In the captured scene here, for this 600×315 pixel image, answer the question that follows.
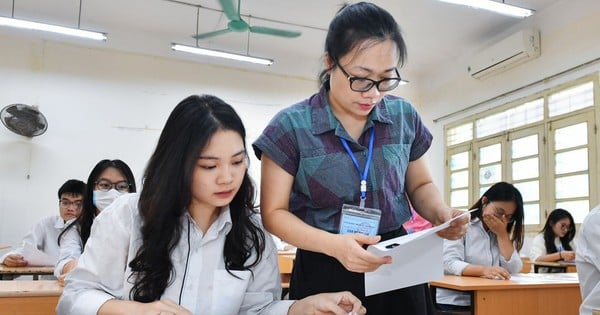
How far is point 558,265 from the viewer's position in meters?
4.39

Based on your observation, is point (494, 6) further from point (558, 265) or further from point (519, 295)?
point (519, 295)

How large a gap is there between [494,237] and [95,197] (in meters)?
2.18

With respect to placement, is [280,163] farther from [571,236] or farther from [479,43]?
[479,43]

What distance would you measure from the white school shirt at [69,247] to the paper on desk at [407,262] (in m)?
1.74

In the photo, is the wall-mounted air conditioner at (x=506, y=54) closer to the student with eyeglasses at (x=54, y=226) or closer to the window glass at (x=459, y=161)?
the window glass at (x=459, y=161)

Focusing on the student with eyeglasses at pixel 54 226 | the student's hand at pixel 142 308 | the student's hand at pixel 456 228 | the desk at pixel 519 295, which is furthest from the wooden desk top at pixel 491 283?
the student with eyeglasses at pixel 54 226

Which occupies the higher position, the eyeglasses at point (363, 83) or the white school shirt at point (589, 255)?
the eyeglasses at point (363, 83)

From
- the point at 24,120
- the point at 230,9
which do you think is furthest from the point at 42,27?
the point at 230,9

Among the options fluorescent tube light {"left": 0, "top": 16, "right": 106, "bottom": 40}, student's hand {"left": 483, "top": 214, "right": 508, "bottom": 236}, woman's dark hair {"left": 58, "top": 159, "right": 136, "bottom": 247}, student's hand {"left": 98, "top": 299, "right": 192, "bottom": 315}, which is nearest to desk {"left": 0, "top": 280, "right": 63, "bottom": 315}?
woman's dark hair {"left": 58, "top": 159, "right": 136, "bottom": 247}

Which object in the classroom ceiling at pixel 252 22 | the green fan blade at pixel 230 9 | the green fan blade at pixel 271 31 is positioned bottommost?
the green fan blade at pixel 271 31

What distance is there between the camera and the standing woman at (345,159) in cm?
106

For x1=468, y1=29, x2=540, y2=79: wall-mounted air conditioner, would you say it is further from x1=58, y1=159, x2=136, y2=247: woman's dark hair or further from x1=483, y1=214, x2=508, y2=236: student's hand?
x1=58, y1=159, x2=136, y2=247: woman's dark hair

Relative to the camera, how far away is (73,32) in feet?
17.9

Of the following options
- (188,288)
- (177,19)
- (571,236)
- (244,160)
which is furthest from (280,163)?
(177,19)
